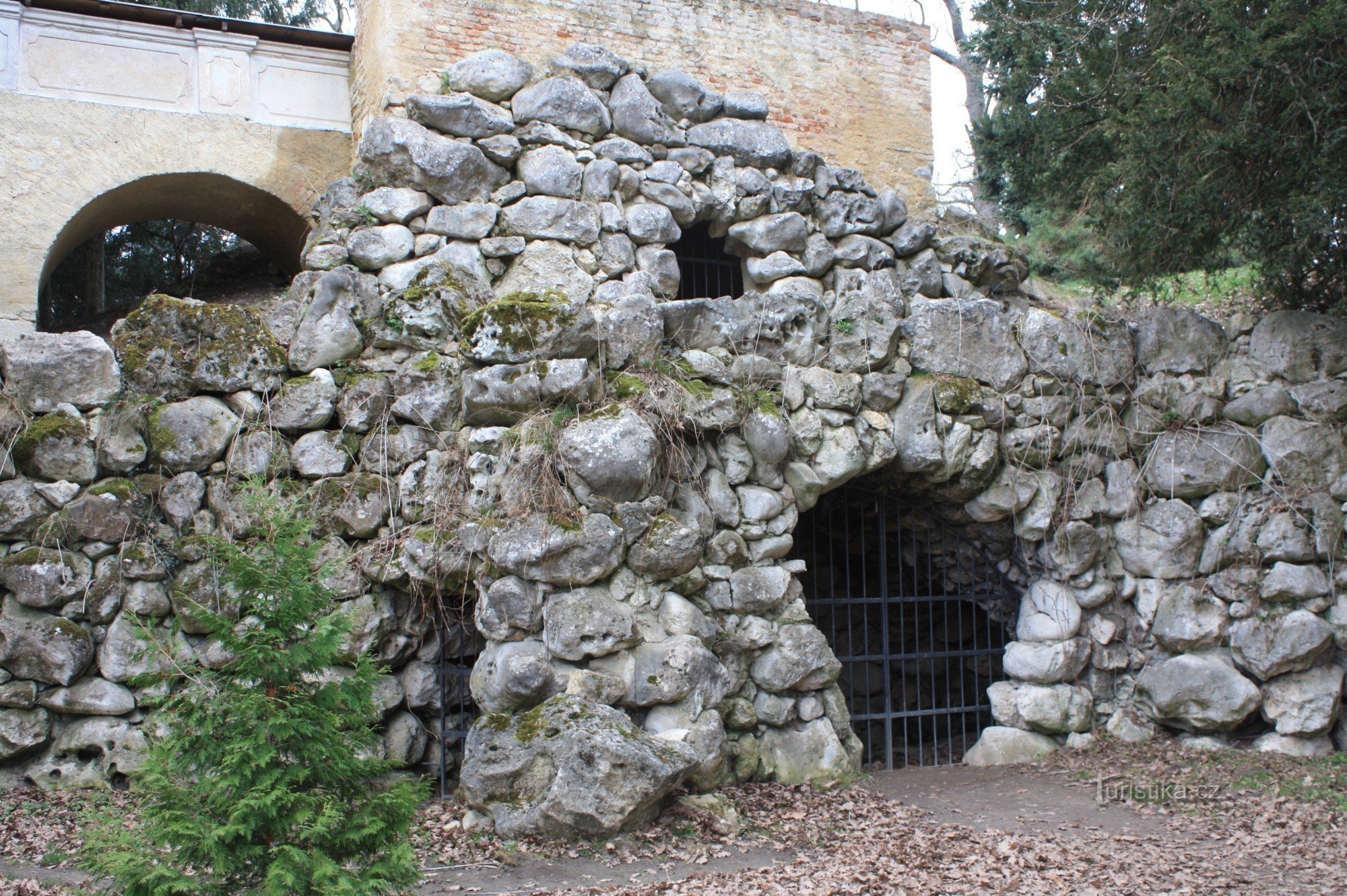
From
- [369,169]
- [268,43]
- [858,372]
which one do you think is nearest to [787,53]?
[858,372]

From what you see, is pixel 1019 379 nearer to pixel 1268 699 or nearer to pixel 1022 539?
pixel 1022 539

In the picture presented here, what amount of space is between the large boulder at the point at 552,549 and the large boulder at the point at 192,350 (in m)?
1.98

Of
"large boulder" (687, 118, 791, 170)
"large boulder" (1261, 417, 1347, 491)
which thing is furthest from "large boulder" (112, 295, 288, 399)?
"large boulder" (1261, 417, 1347, 491)

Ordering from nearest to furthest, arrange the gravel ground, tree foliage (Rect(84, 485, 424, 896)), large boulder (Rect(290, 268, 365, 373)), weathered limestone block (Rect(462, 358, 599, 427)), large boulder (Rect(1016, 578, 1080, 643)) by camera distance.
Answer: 1. tree foliage (Rect(84, 485, 424, 896))
2. the gravel ground
3. weathered limestone block (Rect(462, 358, 599, 427))
4. large boulder (Rect(290, 268, 365, 373))
5. large boulder (Rect(1016, 578, 1080, 643))

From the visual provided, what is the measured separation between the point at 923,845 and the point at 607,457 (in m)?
2.79

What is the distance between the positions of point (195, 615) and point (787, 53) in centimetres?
703

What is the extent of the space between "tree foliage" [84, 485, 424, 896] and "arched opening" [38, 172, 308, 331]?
5504 millimetres

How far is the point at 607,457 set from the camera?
19.4 ft

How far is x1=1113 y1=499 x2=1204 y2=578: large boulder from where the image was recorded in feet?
24.2

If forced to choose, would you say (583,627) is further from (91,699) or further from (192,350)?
(192,350)

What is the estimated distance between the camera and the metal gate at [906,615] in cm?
766

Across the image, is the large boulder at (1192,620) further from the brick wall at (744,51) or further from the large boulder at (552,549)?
the large boulder at (552,549)

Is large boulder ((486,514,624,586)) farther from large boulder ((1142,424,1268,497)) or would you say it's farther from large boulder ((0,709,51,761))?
large boulder ((1142,424,1268,497))

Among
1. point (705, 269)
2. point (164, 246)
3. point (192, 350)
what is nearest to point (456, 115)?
point (705, 269)
